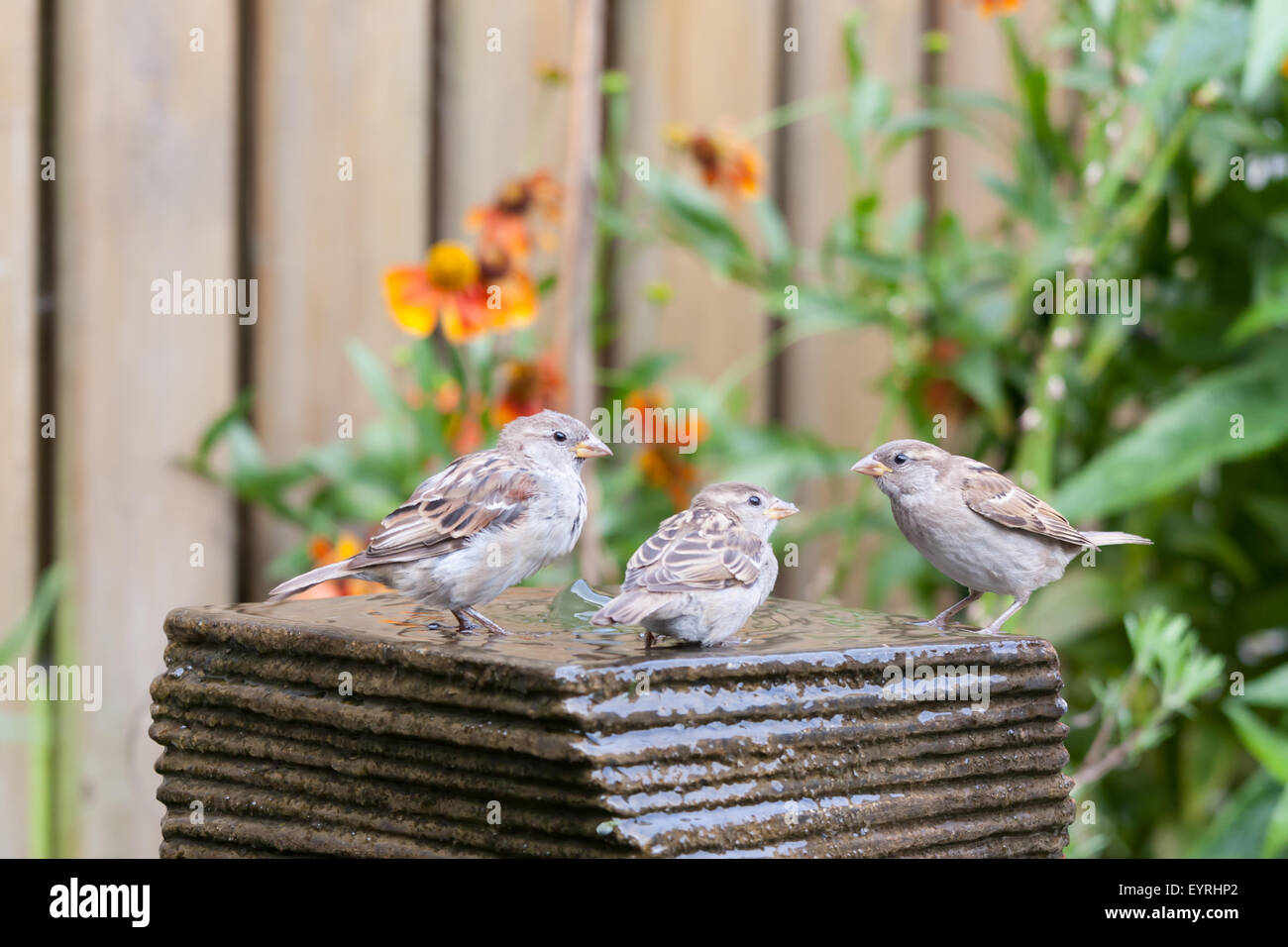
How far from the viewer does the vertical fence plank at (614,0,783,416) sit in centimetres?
252

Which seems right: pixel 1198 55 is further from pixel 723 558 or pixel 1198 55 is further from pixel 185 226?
pixel 185 226

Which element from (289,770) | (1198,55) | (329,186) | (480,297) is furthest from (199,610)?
(1198,55)

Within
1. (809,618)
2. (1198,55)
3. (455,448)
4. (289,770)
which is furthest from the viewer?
(455,448)

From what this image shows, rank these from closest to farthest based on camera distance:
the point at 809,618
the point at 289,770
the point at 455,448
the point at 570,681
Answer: the point at 570,681, the point at 289,770, the point at 809,618, the point at 455,448

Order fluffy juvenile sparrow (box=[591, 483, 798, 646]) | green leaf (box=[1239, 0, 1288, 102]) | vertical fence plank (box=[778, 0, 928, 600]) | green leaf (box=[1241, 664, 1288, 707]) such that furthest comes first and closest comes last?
vertical fence plank (box=[778, 0, 928, 600])
green leaf (box=[1241, 664, 1288, 707])
green leaf (box=[1239, 0, 1288, 102])
fluffy juvenile sparrow (box=[591, 483, 798, 646])

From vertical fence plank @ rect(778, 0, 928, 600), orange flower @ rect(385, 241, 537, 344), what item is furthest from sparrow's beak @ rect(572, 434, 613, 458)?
vertical fence plank @ rect(778, 0, 928, 600)

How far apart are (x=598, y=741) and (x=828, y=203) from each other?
201 centimetres

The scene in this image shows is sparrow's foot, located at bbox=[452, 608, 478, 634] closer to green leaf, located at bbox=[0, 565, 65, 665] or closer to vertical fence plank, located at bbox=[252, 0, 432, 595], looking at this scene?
green leaf, located at bbox=[0, 565, 65, 665]

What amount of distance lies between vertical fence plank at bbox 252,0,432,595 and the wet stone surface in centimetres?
108

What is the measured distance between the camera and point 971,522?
1.25 metres

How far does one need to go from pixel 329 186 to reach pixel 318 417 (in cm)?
35

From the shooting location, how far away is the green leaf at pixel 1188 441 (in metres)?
1.89

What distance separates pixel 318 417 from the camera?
2197 millimetres
